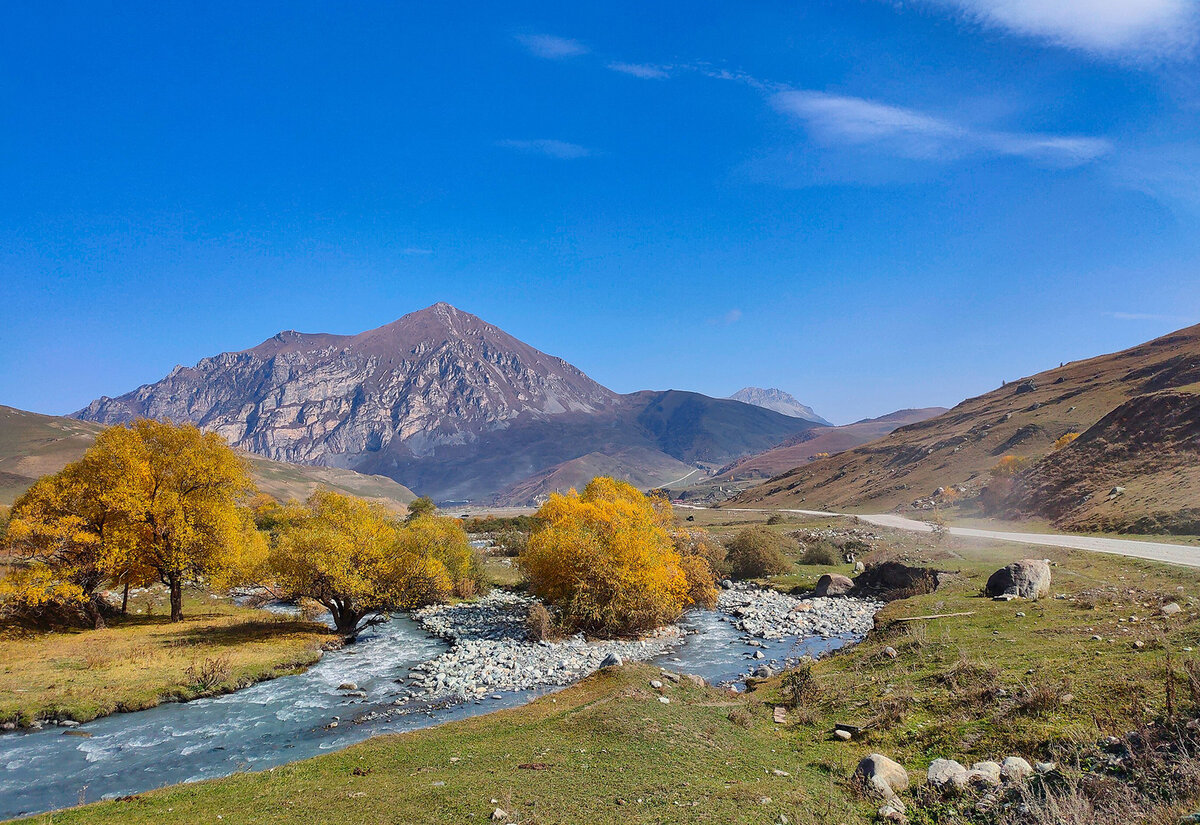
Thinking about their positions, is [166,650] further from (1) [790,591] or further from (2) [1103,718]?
(1) [790,591]

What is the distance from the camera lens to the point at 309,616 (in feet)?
138

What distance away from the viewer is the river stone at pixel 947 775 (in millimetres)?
10367

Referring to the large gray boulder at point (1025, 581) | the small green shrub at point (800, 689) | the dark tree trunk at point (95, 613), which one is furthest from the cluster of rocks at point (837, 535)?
the dark tree trunk at point (95, 613)

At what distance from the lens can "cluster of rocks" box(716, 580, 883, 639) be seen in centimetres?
3319

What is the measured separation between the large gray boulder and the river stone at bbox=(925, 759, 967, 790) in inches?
682

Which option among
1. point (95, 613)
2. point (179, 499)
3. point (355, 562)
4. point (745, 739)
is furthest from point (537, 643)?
point (95, 613)

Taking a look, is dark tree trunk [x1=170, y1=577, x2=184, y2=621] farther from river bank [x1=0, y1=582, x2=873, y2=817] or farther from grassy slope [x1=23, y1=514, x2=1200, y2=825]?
grassy slope [x1=23, y1=514, x2=1200, y2=825]

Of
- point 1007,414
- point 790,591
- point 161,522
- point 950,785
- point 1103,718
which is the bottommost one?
point 790,591

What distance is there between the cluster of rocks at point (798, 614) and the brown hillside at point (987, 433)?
58.9 metres

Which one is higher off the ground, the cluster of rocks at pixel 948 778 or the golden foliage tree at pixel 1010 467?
the golden foliage tree at pixel 1010 467

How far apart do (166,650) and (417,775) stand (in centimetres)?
2364

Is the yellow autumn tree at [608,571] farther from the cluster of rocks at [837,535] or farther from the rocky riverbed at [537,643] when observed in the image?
the cluster of rocks at [837,535]

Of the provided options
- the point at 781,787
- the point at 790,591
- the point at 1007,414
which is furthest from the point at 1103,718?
the point at 1007,414

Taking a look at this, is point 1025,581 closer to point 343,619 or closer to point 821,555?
point 821,555
